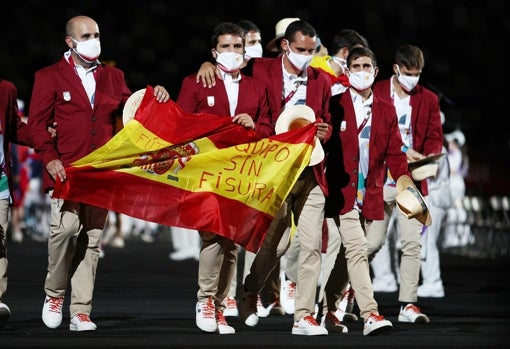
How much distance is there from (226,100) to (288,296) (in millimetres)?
2781

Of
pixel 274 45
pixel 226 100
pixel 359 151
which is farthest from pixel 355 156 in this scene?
pixel 274 45

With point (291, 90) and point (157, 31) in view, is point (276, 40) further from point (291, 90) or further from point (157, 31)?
point (157, 31)

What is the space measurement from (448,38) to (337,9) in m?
3.27

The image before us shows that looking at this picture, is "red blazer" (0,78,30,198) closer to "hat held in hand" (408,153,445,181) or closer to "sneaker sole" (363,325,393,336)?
"sneaker sole" (363,325,393,336)

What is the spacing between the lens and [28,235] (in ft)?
104

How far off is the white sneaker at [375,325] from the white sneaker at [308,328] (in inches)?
12.4

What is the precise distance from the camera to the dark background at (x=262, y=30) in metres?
43.2

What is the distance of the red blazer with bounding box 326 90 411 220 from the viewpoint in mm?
12367

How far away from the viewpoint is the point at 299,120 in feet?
39.7

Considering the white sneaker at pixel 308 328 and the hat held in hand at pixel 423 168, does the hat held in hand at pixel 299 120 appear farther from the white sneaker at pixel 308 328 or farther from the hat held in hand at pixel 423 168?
the hat held in hand at pixel 423 168

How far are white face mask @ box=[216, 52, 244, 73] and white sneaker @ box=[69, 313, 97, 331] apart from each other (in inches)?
85.6

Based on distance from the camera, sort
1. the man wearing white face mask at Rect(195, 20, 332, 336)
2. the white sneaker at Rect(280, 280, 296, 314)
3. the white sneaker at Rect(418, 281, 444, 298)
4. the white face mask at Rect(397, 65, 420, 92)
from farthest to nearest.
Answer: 1. the white sneaker at Rect(418, 281, 444, 298)
2. the white sneaker at Rect(280, 280, 296, 314)
3. the white face mask at Rect(397, 65, 420, 92)
4. the man wearing white face mask at Rect(195, 20, 332, 336)

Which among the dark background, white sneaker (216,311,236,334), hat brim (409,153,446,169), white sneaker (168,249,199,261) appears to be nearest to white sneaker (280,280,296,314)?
hat brim (409,153,446,169)

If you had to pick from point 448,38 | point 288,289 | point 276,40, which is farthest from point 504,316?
point 448,38
